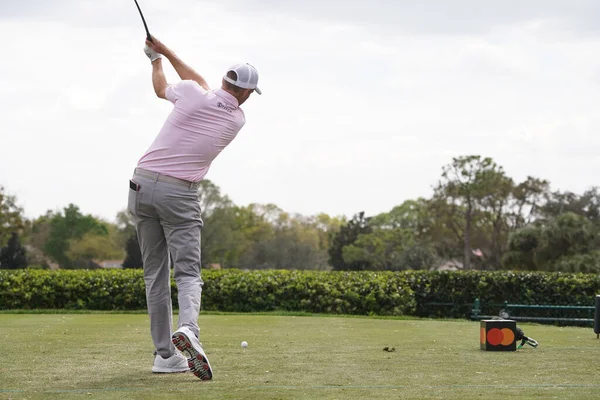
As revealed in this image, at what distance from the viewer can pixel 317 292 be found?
64.7 ft

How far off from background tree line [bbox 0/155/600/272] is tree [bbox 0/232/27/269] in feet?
0.24

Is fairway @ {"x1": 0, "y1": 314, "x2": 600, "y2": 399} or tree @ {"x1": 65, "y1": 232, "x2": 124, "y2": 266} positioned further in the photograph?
tree @ {"x1": 65, "y1": 232, "x2": 124, "y2": 266}

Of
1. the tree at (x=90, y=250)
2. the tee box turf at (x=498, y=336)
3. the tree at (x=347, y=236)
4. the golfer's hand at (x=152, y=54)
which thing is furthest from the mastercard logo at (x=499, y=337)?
the tree at (x=90, y=250)

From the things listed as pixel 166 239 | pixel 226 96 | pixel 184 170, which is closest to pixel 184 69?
pixel 226 96

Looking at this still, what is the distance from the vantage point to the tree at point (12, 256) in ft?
202

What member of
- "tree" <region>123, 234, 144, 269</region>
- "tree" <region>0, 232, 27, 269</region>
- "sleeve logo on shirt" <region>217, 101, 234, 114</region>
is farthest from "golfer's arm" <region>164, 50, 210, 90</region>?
"tree" <region>0, 232, 27, 269</region>

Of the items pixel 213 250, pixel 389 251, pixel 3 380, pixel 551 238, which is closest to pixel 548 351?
pixel 3 380

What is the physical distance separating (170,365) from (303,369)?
39.2 inches

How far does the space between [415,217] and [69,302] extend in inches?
2948

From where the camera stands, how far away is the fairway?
5.20m

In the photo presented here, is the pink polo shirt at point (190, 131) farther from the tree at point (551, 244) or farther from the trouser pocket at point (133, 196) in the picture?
the tree at point (551, 244)

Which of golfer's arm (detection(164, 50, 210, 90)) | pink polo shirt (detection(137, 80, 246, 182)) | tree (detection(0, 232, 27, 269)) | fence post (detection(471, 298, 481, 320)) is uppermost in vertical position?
golfer's arm (detection(164, 50, 210, 90))

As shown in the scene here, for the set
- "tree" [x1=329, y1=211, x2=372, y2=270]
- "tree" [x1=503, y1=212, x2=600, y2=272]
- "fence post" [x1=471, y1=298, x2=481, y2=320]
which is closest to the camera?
"fence post" [x1=471, y1=298, x2=481, y2=320]

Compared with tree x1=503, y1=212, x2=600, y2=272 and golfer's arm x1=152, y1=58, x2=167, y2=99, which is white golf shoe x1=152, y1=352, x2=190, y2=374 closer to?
golfer's arm x1=152, y1=58, x2=167, y2=99
